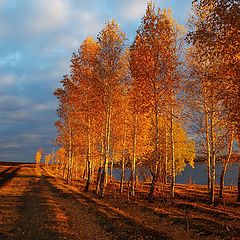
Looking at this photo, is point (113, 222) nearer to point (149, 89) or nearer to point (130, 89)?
point (149, 89)

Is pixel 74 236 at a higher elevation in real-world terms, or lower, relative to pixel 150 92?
lower

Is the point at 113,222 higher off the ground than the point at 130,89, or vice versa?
the point at 130,89

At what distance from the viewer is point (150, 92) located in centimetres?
2341

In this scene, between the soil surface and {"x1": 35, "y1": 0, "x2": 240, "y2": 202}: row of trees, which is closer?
the soil surface

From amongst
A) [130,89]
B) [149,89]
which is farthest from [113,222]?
[130,89]

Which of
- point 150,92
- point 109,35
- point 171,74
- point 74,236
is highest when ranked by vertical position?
point 109,35

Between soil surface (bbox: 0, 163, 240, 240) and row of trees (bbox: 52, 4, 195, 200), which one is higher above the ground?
row of trees (bbox: 52, 4, 195, 200)

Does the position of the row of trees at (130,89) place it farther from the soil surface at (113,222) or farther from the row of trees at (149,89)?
the soil surface at (113,222)

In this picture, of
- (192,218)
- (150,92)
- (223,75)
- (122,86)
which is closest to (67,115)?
(122,86)

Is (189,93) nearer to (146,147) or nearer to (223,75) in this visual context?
(146,147)

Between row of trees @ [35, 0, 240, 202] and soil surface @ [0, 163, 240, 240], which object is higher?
row of trees @ [35, 0, 240, 202]

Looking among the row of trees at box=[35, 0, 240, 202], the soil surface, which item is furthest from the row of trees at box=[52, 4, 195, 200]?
the soil surface

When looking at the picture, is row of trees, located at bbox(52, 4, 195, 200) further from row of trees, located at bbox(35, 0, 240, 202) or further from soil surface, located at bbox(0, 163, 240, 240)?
soil surface, located at bbox(0, 163, 240, 240)

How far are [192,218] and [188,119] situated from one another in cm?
999
